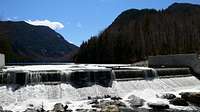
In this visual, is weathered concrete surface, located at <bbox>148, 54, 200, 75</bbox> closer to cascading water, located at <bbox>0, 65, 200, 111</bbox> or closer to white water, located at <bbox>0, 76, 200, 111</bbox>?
cascading water, located at <bbox>0, 65, 200, 111</bbox>

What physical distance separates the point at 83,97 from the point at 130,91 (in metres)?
3.52

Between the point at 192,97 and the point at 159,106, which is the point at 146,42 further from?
the point at 159,106

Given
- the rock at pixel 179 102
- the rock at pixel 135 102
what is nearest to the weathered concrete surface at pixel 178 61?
the rock at pixel 179 102

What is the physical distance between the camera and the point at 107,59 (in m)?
58.8

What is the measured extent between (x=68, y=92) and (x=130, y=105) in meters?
3.75

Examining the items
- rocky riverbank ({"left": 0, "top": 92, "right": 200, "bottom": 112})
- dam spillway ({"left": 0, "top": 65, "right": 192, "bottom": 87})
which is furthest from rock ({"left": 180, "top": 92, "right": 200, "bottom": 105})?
dam spillway ({"left": 0, "top": 65, "right": 192, "bottom": 87})

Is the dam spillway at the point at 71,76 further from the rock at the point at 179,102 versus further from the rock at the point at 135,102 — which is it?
the rock at the point at 179,102

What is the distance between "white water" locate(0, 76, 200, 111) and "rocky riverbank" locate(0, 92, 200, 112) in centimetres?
53

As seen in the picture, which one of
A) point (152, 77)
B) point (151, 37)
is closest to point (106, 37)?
point (151, 37)

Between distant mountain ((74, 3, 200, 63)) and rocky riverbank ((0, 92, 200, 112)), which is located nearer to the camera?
rocky riverbank ((0, 92, 200, 112))

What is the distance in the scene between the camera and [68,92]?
17.1m

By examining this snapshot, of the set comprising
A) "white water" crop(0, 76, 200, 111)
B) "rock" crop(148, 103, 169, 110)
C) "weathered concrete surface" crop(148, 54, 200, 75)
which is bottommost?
"rock" crop(148, 103, 169, 110)

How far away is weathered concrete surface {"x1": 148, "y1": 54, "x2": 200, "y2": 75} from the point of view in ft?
85.1

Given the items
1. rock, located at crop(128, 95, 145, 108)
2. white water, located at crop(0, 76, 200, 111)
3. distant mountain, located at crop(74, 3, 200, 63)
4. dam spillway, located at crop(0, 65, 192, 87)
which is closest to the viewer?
rock, located at crop(128, 95, 145, 108)
